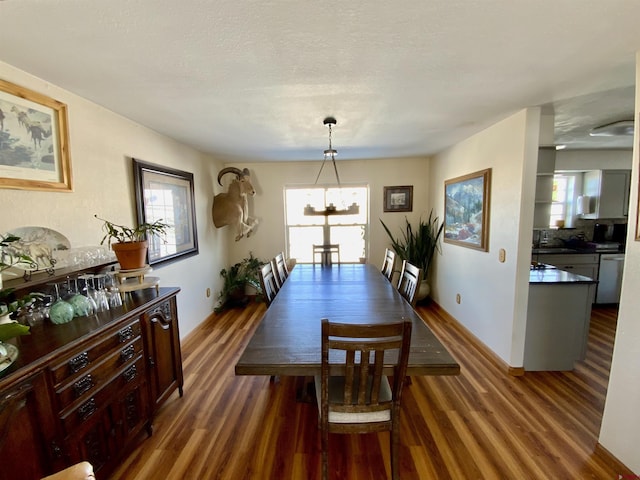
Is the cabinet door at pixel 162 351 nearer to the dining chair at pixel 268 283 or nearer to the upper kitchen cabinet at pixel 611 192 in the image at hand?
the dining chair at pixel 268 283

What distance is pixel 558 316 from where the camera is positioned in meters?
2.37

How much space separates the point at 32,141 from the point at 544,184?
4030mm

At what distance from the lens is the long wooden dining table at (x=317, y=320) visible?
1.34 metres

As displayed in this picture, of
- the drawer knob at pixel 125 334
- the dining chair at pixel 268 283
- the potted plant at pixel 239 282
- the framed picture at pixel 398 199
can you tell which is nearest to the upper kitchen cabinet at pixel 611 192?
the framed picture at pixel 398 199

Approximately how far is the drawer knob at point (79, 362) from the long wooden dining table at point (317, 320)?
2.47ft

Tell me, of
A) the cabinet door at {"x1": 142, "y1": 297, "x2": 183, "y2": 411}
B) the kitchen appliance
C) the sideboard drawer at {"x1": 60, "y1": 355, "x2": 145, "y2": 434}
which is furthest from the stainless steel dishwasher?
the sideboard drawer at {"x1": 60, "y1": 355, "x2": 145, "y2": 434}

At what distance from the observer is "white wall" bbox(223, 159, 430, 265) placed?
4.34 m

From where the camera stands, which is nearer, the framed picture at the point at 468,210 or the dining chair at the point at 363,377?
the dining chair at the point at 363,377

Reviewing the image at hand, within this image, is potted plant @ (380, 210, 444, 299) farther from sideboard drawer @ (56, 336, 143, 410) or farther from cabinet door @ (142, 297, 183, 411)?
sideboard drawer @ (56, 336, 143, 410)

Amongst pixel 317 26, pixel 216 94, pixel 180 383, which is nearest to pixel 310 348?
pixel 180 383

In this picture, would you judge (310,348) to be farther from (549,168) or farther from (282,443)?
→ (549,168)

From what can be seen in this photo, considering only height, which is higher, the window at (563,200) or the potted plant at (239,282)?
the window at (563,200)

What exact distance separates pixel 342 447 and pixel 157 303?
1.58m

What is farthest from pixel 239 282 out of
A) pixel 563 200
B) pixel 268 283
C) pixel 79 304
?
pixel 563 200
